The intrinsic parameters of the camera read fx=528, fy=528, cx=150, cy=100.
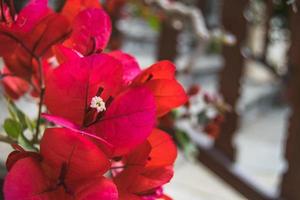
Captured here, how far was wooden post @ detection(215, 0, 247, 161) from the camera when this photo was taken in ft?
4.42

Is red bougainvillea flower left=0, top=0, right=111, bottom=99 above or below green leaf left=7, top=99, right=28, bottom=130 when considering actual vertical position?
above

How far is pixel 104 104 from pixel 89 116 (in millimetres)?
18

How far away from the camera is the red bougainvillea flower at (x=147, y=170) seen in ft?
1.43

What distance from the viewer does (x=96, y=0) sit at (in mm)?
517

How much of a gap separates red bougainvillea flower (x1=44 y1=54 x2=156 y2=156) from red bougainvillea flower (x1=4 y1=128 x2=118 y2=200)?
0.03m

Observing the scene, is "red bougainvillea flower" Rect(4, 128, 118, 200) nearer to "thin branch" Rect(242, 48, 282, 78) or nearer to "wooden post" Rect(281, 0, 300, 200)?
"wooden post" Rect(281, 0, 300, 200)

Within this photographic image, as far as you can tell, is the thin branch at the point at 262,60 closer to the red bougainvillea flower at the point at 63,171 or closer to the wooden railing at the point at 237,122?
the wooden railing at the point at 237,122

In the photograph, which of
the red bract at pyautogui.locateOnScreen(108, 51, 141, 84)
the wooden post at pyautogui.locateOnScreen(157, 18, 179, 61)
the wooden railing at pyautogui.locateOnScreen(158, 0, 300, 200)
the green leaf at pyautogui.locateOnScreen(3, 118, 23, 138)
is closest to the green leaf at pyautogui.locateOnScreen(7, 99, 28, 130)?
the green leaf at pyautogui.locateOnScreen(3, 118, 23, 138)

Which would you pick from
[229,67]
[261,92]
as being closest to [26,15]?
[229,67]

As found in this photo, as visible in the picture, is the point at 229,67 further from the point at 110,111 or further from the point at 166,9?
the point at 110,111

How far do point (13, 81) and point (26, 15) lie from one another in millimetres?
195

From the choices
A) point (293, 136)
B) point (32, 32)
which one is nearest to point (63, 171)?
point (32, 32)

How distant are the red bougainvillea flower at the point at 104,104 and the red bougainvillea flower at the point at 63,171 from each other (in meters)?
0.03

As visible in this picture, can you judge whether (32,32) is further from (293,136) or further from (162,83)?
(293,136)
